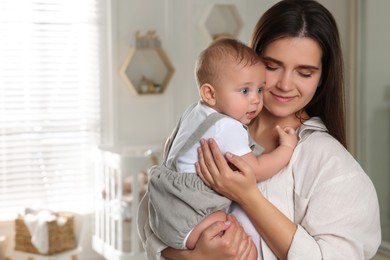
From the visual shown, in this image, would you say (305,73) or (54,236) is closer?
(305,73)

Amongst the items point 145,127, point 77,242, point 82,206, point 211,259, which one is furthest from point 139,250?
point 211,259

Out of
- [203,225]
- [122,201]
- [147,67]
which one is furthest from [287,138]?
[147,67]

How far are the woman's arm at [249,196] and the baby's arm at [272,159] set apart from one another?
53 millimetres

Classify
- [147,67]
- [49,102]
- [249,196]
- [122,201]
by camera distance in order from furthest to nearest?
[147,67], [49,102], [122,201], [249,196]

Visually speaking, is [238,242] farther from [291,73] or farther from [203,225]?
[291,73]

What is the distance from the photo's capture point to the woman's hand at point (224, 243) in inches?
58.9

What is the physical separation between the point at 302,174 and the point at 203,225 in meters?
0.27

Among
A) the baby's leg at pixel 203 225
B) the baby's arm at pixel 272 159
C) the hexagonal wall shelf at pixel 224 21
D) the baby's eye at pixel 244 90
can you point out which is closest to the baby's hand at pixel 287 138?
the baby's arm at pixel 272 159

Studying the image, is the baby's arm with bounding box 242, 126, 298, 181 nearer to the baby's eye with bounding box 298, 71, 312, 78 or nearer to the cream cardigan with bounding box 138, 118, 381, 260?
the cream cardigan with bounding box 138, 118, 381, 260

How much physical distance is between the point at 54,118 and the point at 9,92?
35cm

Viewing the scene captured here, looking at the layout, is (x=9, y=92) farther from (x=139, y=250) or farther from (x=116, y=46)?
(x=139, y=250)

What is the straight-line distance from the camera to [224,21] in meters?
4.77

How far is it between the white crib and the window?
405mm

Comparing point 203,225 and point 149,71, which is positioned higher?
point 149,71
